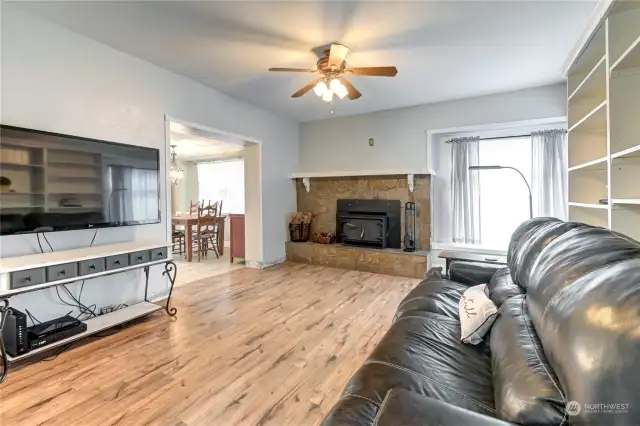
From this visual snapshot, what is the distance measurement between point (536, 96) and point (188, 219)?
19.1 ft

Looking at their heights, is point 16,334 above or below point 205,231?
below

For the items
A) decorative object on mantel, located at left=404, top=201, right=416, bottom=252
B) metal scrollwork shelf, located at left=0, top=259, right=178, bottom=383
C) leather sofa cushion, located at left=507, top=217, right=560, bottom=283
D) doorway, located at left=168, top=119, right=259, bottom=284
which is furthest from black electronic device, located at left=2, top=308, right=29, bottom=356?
decorative object on mantel, located at left=404, top=201, right=416, bottom=252

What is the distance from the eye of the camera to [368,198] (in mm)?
5215

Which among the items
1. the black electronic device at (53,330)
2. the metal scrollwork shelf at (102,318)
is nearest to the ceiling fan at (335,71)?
the metal scrollwork shelf at (102,318)

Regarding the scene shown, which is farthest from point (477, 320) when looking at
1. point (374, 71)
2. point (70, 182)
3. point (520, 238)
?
point (70, 182)

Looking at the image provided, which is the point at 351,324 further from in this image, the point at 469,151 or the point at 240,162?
the point at 240,162

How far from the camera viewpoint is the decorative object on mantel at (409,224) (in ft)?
15.8

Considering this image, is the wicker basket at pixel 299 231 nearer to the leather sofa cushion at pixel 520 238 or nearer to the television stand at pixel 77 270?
the television stand at pixel 77 270

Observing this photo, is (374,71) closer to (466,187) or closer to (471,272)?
(471,272)

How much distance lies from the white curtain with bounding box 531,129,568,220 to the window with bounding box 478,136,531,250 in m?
0.16

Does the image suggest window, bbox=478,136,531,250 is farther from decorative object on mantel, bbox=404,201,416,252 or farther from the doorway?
the doorway

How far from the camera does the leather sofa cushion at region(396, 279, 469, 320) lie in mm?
1866

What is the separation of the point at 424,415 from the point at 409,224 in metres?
4.29

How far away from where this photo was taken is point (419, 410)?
76 cm
